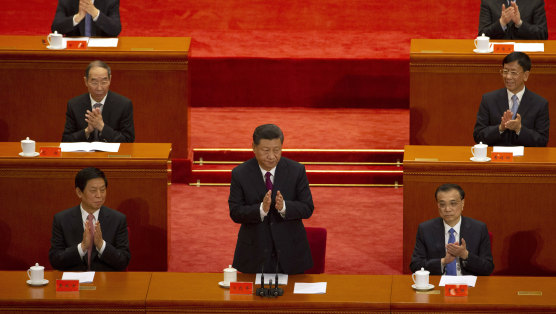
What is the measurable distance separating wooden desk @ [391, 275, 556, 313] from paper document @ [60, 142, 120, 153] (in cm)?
161

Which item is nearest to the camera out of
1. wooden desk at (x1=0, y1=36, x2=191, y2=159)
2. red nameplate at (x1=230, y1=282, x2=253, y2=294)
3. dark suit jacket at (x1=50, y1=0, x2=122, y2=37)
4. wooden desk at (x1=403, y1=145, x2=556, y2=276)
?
red nameplate at (x1=230, y1=282, x2=253, y2=294)

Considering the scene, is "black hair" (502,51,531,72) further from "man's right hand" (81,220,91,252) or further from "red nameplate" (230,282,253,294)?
"man's right hand" (81,220,91,252)

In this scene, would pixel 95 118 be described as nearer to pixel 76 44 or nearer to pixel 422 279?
pixel 76 44

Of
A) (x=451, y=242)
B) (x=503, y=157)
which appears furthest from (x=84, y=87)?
(x=451, y=242)

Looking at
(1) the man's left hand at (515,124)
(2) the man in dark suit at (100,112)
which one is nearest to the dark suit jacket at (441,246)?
(1) the man's left hand at (515,124)

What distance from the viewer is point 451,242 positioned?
14.6 feet

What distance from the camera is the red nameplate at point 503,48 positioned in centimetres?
591

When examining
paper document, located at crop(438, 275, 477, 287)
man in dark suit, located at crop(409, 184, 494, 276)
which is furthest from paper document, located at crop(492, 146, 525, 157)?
paper document, located at crop(438, 275, 477, 287)

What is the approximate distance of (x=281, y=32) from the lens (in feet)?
25.6

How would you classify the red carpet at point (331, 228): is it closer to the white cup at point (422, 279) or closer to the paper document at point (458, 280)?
the paper document at point (458, 280)

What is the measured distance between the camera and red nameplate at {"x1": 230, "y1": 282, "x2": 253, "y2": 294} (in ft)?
13.0

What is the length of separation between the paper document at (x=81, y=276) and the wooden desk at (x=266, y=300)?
0.83ft

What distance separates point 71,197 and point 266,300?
141 centimetres

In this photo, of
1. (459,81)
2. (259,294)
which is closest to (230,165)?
(459,81)
